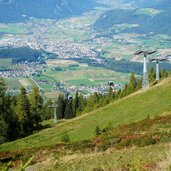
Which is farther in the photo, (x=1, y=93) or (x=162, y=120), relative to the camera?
(x=1, y=93)

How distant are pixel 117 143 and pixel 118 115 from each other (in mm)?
31717

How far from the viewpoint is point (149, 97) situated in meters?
70.8

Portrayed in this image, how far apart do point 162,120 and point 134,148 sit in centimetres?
1382

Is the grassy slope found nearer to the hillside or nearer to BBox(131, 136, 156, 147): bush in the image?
the hillside

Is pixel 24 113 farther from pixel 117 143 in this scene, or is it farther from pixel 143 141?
pixel 143 141

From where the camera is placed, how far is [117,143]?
33.3 m

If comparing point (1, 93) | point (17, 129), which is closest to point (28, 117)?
point (17, 129)

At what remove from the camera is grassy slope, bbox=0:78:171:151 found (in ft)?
192

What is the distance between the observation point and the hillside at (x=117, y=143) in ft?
77.6

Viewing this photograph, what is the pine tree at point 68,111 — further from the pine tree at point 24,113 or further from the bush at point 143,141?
the bush at point 143,141

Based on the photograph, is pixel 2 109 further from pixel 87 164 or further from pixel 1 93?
pixel 87 164

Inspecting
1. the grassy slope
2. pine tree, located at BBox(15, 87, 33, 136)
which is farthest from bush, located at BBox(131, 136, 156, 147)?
pine tree, located at BBox(15, 87, 33, 136)

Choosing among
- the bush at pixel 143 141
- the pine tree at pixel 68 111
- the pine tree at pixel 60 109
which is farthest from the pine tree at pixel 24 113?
the bush at pixel 143 141

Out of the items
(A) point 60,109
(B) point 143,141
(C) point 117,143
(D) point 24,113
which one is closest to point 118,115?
(D) point 24,113
